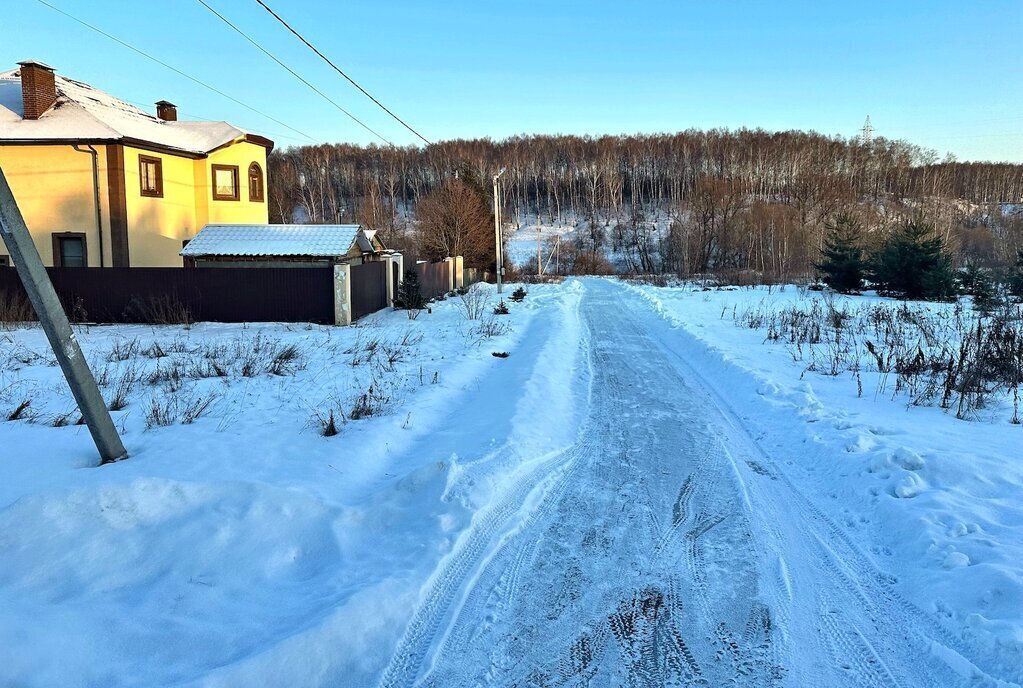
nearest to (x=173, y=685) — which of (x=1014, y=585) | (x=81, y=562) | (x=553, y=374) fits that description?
(x=81, y=562)

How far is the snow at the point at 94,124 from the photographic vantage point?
960 inches

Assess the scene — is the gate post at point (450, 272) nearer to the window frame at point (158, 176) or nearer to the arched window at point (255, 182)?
the arched window at point (255, 182)

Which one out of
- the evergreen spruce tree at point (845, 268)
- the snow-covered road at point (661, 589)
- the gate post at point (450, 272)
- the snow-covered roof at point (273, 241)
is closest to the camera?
the snow-covered road at point (661, 589)

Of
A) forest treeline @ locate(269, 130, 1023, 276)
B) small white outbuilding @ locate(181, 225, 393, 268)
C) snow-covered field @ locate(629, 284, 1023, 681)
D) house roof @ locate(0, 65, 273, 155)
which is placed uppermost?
forest treeline @ locate(269, 130, 1023, 276)

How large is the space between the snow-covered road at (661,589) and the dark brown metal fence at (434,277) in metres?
20.8

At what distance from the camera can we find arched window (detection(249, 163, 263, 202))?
31.1 metres

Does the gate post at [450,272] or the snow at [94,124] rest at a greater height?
the snow at [94,124]

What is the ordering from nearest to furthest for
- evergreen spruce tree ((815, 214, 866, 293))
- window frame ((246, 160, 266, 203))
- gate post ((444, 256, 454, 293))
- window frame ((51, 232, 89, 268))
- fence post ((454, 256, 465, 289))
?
window frame ((51, 232, 89, 268))
window frame ((246, 160, 266, 203))
evergreen spruce tree ((815, 214, 866, 293))
gate post ((444, 256, 454, 293))
fence post ((454, 256, 465, 289))

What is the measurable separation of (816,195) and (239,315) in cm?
7082

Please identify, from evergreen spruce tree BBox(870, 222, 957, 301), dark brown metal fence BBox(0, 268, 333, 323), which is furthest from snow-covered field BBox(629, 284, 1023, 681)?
evergreen spruce tree BBox(870, 222, 957, 301)

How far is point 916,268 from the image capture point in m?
28.3

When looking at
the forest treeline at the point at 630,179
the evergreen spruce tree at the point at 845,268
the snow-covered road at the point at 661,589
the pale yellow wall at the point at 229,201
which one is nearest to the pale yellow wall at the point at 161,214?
the pale yellow wall at the point at 229,201

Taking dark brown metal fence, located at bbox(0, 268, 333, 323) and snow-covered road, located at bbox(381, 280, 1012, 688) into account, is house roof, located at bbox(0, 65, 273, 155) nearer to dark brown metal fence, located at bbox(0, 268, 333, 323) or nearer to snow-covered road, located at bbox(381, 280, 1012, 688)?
dark brown metal fence, located at bbox(0, 268, 333, 323)

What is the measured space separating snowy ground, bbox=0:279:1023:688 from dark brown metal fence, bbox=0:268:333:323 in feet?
38.8
